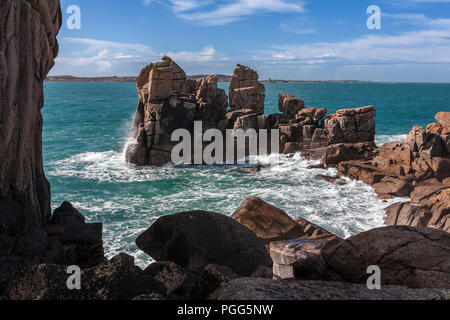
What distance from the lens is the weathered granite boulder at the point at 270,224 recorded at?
688 inches

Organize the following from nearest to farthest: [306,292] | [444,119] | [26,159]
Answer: [306,292], [26,159], [444,119]

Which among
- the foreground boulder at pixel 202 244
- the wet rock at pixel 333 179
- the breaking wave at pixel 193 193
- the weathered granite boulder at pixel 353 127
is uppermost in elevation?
the weathered granite boulder at pixel 353 127

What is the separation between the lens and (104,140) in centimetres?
5762

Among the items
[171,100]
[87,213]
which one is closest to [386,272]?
[87,213]

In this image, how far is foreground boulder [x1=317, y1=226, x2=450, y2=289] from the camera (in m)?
6.61

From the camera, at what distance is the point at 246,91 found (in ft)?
178

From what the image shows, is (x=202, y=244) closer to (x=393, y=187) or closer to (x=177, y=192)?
(x=177, y=192)

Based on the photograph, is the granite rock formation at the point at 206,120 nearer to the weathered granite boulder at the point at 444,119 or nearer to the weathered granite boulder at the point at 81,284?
the weathered granite boulder at the point at 444,119

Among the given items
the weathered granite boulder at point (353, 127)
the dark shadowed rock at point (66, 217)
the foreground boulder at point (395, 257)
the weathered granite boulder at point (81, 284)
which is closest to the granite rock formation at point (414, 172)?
the weathered granite boulder at point (353, 127)

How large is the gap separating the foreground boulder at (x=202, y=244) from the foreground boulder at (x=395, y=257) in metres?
2.34

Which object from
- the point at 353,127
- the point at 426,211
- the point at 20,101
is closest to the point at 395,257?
the point at 20,101

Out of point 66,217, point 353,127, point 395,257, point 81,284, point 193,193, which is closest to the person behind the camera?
point 81,284

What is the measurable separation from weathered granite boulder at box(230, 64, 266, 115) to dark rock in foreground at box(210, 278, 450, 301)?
163 ft

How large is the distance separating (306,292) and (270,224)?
13.2 metres
